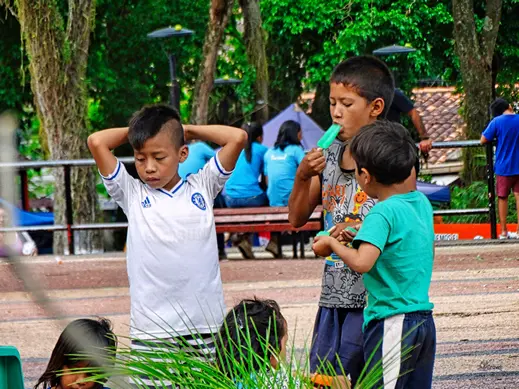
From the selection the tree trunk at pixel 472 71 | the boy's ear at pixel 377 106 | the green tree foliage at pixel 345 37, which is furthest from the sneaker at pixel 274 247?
the green tree foliage at pixel 345 37

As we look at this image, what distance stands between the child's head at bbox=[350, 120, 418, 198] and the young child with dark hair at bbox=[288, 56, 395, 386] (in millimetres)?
235

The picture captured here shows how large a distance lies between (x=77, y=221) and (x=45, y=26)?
313 cm

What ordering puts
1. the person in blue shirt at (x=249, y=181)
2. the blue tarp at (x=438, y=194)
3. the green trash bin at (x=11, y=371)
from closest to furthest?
the green trash bin at (x=11, y=371) → the person in blue shirt at (x=249, y=181) → the blue tarp at (x=438, y=194)

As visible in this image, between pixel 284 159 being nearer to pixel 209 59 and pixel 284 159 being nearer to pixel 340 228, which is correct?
pixel 209 59

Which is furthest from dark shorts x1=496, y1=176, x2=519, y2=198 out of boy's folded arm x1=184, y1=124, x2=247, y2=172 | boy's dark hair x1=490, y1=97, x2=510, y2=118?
boy's folded arm x1=184, y1=124, x2=247, y2=172

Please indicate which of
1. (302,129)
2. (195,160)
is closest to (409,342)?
(195,160)

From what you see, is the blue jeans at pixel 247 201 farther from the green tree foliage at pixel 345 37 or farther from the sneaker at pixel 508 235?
the green tree foliage at pixel 345 37

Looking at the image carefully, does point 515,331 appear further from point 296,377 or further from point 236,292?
point 296,377

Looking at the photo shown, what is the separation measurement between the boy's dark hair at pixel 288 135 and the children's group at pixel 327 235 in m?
8.93

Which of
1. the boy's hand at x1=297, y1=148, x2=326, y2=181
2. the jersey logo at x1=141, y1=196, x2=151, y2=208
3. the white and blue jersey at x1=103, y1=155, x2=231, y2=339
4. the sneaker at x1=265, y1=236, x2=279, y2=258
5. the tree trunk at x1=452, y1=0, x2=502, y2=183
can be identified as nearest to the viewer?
the boy's hand at x1=297, y1=148, x2=326, y2=181

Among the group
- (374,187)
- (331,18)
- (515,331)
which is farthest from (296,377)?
(331,18)

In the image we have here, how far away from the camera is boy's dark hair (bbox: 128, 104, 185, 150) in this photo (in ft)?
12.8

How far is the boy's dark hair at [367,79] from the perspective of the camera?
12.7 ft

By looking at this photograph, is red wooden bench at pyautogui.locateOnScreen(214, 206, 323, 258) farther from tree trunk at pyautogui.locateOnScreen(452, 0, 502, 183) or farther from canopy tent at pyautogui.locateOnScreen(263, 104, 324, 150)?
canopy tent at pyautogui.locateOnScreen(263, 104, 324, 150)
